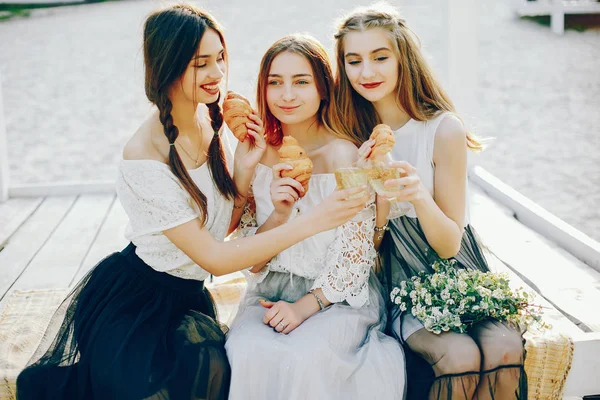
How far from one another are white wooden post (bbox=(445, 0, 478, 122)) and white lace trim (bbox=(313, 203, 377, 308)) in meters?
3.12

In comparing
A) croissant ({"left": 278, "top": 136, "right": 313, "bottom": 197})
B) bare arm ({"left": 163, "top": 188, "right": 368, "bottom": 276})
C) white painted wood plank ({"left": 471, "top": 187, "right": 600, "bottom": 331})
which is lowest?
white painted wood plank ({"left": 471, "top": 187, "right": 600, "bottom": 331})

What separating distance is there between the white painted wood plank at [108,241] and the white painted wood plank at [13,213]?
0.70 m

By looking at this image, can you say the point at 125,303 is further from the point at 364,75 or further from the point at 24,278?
the point at 24,278

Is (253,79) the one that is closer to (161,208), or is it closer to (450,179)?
(450,179)

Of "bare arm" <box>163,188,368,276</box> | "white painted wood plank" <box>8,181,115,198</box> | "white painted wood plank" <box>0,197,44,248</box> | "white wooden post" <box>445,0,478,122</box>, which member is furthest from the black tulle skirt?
"white wooden post" <box>445,0,478,122</box>

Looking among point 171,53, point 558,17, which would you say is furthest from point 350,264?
point 558,17

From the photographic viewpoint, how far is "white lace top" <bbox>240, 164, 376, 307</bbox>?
2881 mm

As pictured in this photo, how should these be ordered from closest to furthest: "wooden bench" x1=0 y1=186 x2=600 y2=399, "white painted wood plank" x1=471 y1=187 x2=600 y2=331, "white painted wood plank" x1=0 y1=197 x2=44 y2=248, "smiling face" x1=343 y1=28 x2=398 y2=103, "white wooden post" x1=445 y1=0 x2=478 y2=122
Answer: "smiling face" x1=343 y1=28 x2=398 y2=103 → "wooden bench" x1=0 y1=186 x2=600 y2=399 → "white painted wood plank" x1=471 y1=187 x2=600 y2=331 → "white painted wood plank" x1=0 y1=197 x2=44 y2=248 → "white wooden post" x1=445 y1=0 x2=478 y2=122

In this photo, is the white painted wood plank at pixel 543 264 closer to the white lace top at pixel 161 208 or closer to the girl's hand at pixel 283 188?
the girl's hand at pixel 283 188

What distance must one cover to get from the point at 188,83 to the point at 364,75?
792mm

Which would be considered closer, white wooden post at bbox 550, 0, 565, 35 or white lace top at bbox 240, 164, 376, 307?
white lace top at bbox 240, 164, 376, 307

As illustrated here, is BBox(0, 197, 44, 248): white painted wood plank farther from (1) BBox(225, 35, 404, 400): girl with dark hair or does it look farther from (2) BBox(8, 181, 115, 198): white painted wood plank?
(1) BBox(225, 35, 404, 400): girl with dark hair

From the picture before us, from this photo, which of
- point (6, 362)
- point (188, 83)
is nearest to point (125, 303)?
point (6, 362)

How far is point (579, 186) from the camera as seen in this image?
7492 mm
